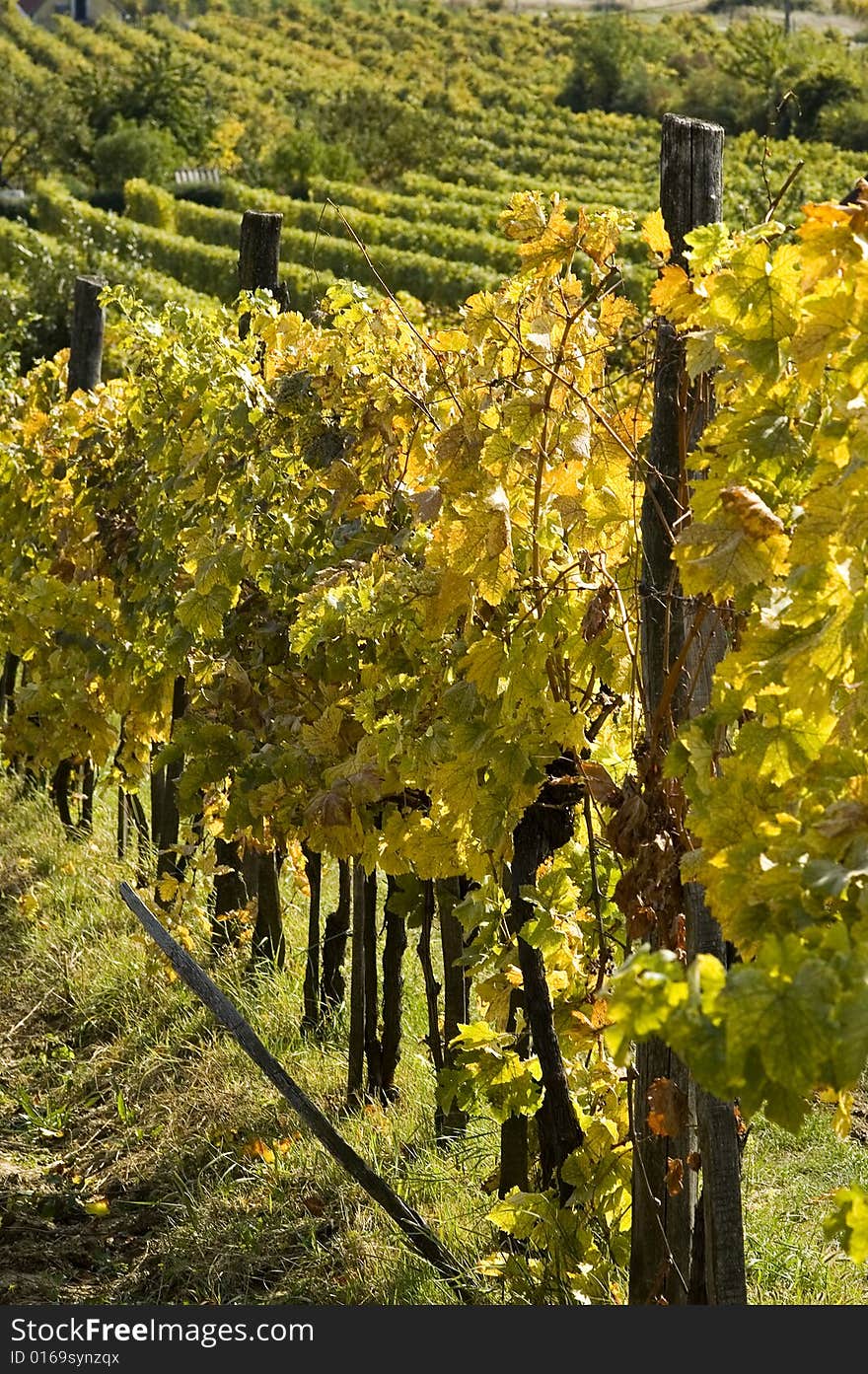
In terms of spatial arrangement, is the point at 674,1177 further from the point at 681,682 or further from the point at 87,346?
the point at 87,346

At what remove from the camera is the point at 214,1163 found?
3.53 meters

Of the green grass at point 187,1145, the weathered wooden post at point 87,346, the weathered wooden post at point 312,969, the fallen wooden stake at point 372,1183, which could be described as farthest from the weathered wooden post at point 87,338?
the fallen wooden stake at point 372,1183

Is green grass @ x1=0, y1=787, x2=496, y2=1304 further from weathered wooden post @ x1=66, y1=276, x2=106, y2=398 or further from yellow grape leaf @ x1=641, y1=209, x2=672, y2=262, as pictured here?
weathered wooden post @ x1=66, y1=276, x2=106, y2=398

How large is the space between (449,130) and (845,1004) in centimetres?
4622

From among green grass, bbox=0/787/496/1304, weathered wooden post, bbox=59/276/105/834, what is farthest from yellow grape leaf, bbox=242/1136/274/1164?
weathered wooden post, bbox=59/276/105/834

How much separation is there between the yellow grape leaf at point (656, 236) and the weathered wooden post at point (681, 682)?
24mm

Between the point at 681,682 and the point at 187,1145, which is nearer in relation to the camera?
the point at 681,682

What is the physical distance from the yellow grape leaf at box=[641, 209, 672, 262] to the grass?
1591 mm

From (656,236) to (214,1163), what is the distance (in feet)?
7.76

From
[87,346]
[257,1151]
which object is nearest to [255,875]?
[257,1151]

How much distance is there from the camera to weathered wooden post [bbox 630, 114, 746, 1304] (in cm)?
217

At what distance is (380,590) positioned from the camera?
102 inches

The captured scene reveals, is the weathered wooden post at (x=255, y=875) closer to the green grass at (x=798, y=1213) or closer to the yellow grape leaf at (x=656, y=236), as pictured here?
the green grass at (x=798, y=1213)

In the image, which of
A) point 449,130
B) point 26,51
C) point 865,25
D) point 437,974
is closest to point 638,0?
point 865,25
